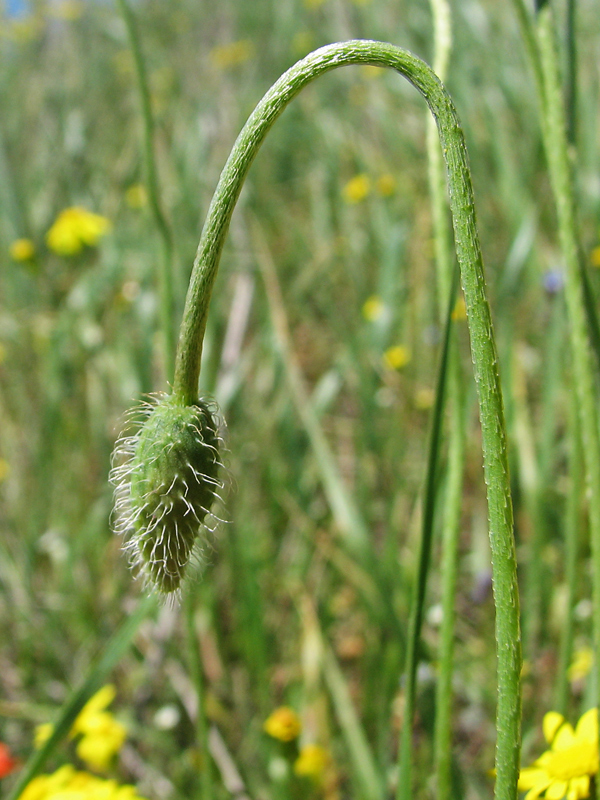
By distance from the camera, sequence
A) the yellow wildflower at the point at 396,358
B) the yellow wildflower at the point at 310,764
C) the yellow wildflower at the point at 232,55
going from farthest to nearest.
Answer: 1. the yellow wildflower at the point at 232,55
2. the yellow wildflower at the point at 396,358
3. the yellow wildflower at the point at 310,764

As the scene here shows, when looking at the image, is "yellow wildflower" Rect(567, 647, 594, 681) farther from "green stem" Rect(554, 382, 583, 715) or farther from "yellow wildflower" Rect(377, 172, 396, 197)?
"yellow wildflower" Rect(377, 172, 396, 197)

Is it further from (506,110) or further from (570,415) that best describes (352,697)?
(506,110)

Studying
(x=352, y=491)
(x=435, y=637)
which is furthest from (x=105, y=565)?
(x=435, y=637)

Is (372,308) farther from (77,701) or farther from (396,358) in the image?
(77,701)

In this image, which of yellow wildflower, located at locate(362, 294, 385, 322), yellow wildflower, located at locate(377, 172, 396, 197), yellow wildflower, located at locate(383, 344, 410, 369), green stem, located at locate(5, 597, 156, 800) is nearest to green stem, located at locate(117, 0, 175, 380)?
green stem, located at locate(5, 597, 156, 800)

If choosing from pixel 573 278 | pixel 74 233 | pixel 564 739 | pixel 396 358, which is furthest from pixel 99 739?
pixel 74 233

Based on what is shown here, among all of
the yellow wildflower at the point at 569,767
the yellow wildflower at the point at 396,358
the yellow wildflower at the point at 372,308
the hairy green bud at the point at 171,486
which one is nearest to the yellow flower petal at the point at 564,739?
the yellow wildflower at the point at 569,767

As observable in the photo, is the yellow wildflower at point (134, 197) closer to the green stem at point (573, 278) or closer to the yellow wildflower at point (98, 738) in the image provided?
the yellow wildflower at point (98, 738)
